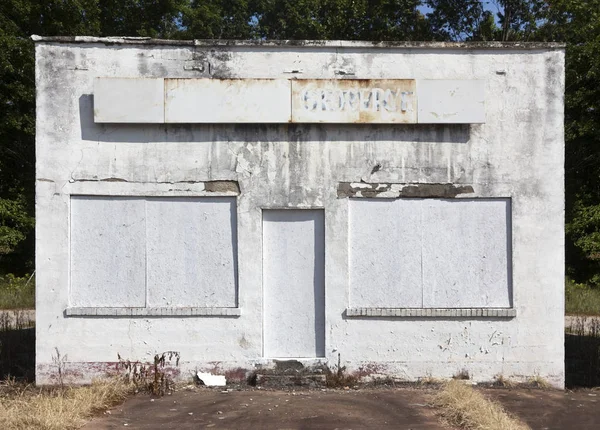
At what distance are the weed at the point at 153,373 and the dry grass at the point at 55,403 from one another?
20cm

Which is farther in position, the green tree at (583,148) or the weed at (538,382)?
the green tree at (583,148)

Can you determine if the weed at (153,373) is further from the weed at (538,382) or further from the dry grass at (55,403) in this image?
the weed at (538,382)

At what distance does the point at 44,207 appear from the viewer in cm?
1030

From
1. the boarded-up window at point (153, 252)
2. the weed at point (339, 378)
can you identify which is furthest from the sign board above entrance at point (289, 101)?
the weed at point (339, 378)

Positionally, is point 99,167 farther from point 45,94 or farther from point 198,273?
point 198,273

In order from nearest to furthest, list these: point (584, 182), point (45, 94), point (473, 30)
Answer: point (45, 94) → point (584, 182) → point (473, 30)

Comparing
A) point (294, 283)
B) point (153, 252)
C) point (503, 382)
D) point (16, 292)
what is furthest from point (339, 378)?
point (16, 292)

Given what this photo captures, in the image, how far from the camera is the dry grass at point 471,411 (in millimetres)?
7953

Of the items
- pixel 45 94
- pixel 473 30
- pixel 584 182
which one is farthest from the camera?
pixel 473 30

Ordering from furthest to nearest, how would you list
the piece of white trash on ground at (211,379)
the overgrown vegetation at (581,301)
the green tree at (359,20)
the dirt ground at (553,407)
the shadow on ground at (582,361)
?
the green tree at (359,20)
the overgrown vegetation at (581,301)
the shadow on ground at (582,361)
the piece of white trash on ground at (211,379)
the dirt ground at (553,407)

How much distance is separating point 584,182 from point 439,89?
50.9 ft

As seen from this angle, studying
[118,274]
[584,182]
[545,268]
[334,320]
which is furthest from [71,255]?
[584,182]

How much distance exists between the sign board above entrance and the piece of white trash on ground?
3.32 m

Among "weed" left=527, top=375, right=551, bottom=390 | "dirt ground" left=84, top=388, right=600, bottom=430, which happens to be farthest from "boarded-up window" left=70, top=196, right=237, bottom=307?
"weed" left=527, top=375, right=551, bottom=390
